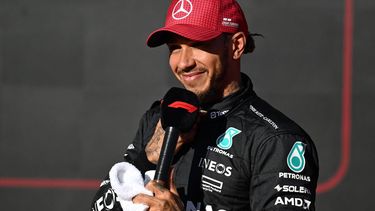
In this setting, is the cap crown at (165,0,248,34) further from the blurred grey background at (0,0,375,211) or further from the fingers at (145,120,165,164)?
the blurred grey background at (0,0,375,211)

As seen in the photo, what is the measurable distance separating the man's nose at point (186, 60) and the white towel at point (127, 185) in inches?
13.5

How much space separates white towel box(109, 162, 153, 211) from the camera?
1.47 meters

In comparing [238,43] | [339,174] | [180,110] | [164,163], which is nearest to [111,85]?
[339,174]

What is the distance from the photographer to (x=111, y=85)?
11.0 ft

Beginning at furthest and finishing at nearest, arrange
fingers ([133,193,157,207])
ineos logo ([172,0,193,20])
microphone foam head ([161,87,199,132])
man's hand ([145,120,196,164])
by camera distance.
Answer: ineos logo ([172,0,193,20])
man's hand ([145,120,196,164])
microphone foam head ([161,87,199,132])
fingers ([133,193,157,207])

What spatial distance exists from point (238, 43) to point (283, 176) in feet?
1.29

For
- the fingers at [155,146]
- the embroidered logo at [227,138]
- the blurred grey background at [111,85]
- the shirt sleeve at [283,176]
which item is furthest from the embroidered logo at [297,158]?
the blurred grey background at [111,85]

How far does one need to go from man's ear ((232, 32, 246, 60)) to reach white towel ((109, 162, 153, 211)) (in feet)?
1.59

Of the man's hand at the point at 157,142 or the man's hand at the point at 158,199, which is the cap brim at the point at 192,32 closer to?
the man's hand at the point at 157,142

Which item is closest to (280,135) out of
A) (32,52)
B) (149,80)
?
(149,80)

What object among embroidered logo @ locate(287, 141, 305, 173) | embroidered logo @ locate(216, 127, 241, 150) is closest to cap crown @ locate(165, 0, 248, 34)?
embroidered logo @ locate(216, 127, 241, 150)

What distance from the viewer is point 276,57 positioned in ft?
11.0

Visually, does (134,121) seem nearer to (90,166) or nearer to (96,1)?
(90,166)

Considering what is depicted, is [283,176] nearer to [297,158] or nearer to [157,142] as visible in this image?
[297,158]
